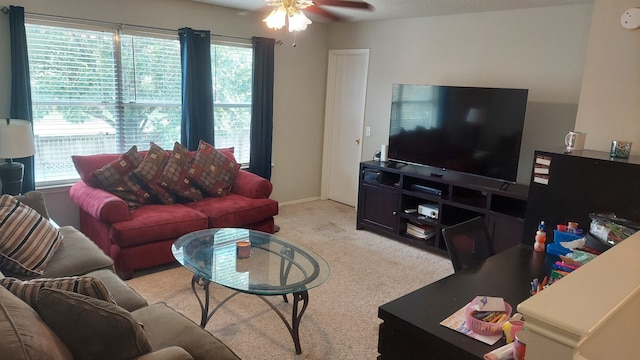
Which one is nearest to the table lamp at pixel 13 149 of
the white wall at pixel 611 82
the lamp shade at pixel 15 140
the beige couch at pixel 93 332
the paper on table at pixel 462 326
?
the lamp shade at pixel 15 140

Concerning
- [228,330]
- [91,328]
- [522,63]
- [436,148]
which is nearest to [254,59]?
[436,148]

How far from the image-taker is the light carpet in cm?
277

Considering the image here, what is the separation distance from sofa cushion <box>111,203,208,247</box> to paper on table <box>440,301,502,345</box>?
267cm

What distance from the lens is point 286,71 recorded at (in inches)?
222

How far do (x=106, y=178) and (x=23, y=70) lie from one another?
111 centimetres

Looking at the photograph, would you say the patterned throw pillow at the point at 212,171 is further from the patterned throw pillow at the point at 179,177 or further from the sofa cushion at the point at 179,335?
the sofa cushion at the point at 179,335

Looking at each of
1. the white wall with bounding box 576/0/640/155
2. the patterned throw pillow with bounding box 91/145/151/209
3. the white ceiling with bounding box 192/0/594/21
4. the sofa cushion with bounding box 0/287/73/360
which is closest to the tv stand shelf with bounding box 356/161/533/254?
the white wall with bounding box 576/0/640/155

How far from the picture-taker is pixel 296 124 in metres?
5.92

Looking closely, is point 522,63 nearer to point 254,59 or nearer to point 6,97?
point 254,59

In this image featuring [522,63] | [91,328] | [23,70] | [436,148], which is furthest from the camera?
[436,148]

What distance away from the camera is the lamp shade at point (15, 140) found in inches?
129

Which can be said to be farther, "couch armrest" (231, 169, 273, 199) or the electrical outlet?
"couch armrest" (231, 169, 273, 199)

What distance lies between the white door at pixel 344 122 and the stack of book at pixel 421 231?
1430 millimetres

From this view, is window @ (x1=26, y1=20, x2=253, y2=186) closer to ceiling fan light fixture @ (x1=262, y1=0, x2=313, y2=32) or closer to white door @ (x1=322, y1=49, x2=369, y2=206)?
white door @ (x1=322, y1=49, x2=369, y2=206)
